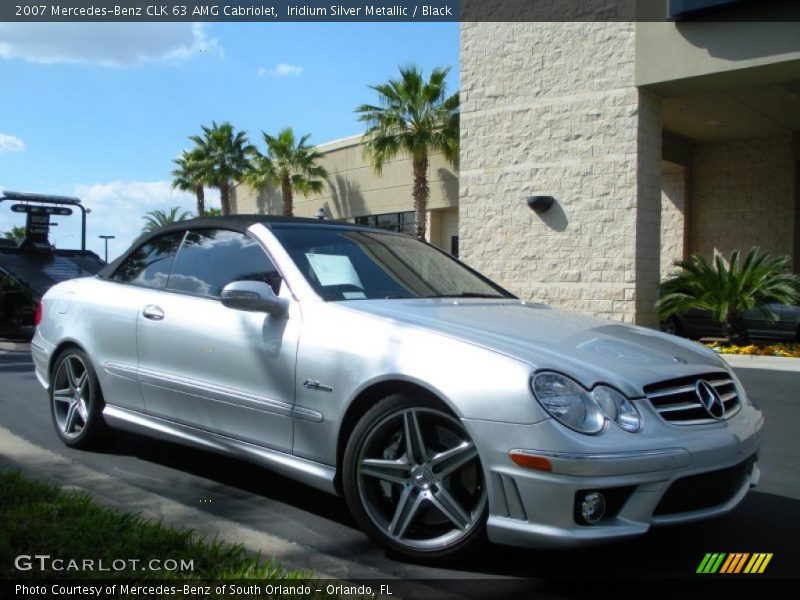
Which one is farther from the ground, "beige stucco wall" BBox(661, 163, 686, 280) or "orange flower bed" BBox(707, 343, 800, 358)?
"beige stucco wall" BBox(661, 163, 686, 280)

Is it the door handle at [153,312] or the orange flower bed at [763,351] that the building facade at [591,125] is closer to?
the orange flower bed at [763,351]

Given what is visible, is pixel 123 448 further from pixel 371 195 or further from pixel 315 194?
pixel 315 194

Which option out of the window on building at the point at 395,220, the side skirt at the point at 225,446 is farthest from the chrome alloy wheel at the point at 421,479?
the window on building at the point at 395,220

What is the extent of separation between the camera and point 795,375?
9.38 m

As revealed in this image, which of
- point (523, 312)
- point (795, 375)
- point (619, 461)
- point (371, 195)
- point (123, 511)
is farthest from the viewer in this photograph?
point (371, 195)

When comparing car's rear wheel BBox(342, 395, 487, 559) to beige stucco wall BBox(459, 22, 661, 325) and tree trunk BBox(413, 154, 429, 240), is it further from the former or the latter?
tree trunk BBox(413, 154, 429, 240)

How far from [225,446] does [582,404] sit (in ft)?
6.39

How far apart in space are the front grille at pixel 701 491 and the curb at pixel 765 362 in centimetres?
778

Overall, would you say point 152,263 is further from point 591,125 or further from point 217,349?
point 591,125

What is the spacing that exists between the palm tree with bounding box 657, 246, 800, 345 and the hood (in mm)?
9572

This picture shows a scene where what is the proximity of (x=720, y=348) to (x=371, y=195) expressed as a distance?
1779 centimetres

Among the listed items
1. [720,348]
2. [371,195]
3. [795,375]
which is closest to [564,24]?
[720,348]

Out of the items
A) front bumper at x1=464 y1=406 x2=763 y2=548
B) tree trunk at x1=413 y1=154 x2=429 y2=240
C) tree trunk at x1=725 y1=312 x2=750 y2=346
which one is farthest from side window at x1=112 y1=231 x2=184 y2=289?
tree trunk at x1=413 y1=154 x2=429 y2=240

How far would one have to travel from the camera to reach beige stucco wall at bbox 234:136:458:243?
83.7ft
